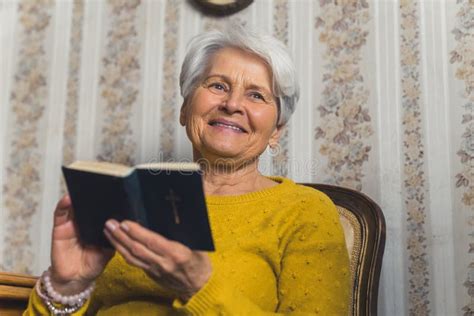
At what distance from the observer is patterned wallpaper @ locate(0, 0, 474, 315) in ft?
5.07

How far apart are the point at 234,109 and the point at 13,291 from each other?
0.62 metres

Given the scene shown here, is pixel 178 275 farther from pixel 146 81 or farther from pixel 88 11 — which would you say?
pixel 88 11

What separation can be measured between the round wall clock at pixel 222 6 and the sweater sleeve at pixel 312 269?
2.88ft

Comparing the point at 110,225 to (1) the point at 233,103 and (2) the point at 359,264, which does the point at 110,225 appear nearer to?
(1) the point at 233,103

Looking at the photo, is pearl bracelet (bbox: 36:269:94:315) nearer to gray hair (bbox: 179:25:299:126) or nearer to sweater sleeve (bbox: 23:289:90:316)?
sweater sleeve (bbox: 23:289:90:316)

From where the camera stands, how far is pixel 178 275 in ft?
3.01

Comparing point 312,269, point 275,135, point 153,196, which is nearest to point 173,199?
point 153,196

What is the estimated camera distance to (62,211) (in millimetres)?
1014

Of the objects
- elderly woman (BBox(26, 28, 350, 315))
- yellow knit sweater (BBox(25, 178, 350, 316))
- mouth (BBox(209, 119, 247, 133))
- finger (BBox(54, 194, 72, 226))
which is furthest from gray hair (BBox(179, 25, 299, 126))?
finger (BBox(54, 194, 72, 226))

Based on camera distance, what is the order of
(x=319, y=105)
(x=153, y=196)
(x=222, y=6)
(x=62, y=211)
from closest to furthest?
1. (x=153, y=196)
2. (x=62, y=211)
3. (x=319, y=105)
4. (x=222, y=6)

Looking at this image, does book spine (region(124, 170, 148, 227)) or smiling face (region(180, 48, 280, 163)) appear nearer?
book spine (region(124, 170, 148, 227))

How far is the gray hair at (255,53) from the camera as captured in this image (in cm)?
135

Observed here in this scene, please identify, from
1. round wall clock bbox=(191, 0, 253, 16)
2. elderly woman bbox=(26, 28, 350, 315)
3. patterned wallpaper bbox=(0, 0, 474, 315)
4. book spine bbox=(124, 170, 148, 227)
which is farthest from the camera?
round wall clock bbox=(191, 0, 253, 16)

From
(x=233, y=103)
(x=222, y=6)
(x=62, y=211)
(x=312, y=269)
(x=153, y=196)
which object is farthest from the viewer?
(x=222, y=6)
